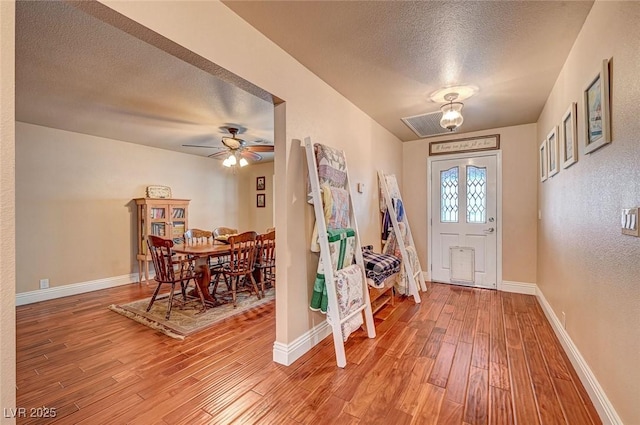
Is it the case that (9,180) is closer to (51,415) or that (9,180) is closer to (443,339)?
(51,415)

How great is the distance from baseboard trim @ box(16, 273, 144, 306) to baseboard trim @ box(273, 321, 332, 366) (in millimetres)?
3552

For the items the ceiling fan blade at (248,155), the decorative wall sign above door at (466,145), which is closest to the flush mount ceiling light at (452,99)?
the decorative wall sign above door at (466,145)

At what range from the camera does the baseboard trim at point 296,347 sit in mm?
2105

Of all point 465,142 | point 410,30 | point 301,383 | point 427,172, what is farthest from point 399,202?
point 301,383

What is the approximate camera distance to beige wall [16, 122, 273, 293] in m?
3.66

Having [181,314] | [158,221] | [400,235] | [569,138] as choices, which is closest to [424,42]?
[569,138]

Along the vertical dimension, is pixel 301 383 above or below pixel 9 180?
below

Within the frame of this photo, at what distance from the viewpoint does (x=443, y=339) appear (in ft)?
8.08

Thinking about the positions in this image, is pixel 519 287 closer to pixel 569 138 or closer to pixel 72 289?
pixel 569 138

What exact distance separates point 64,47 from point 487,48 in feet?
9.74

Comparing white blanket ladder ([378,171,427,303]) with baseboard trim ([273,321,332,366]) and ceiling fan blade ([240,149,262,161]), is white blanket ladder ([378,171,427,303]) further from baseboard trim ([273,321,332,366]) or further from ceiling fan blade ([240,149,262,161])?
ceiling fan blade ([240,149,262,161])

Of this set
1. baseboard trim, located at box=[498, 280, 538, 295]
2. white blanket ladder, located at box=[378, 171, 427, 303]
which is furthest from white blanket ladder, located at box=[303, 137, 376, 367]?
baseboard trim, located at box=[498, 280, 538, 295]

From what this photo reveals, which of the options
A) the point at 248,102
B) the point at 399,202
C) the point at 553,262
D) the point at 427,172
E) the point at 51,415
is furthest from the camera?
the point at 427,172

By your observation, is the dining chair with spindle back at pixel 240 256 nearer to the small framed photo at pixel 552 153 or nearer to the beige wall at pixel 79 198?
the beige wall at pixel 79 198
